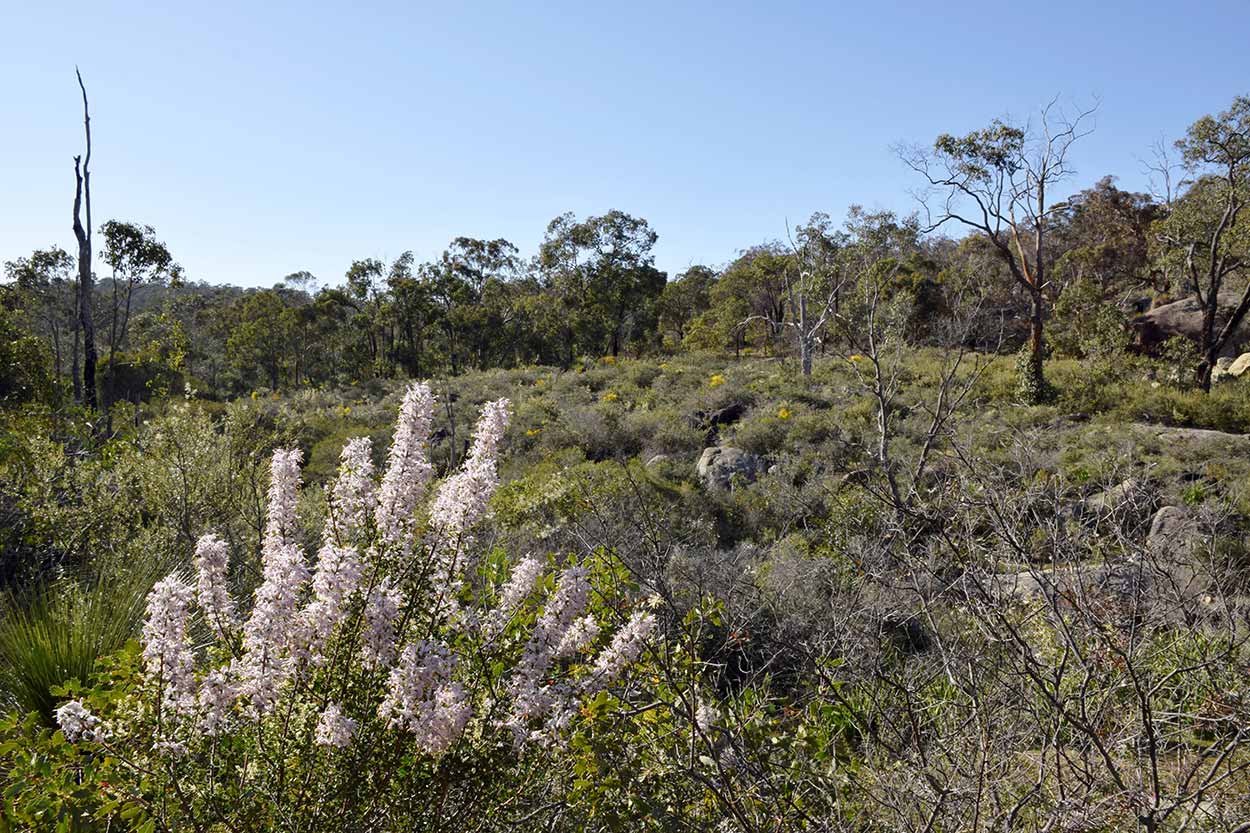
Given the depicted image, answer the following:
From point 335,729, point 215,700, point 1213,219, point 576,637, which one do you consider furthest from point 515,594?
point 1213,219

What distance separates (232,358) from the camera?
35.3 meters

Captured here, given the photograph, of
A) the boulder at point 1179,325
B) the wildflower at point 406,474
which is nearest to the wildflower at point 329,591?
the wildflower at point 406,474

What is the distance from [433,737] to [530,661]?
0.36 meters

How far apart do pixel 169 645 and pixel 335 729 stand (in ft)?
1.68

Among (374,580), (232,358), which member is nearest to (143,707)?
(374,580)

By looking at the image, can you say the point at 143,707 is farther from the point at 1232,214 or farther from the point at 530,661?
the point at 1232,214

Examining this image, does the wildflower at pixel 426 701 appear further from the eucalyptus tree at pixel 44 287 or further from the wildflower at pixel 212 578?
the eucalyptus tree at pixel 44 287

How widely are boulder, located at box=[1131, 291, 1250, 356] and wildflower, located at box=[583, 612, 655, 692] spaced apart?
77.0 ft

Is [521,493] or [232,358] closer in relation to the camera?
[521,493]

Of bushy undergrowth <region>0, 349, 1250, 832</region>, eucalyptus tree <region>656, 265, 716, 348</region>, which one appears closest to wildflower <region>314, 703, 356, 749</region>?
bushy undergrowth <region>0, 349, 1250, 832</region>

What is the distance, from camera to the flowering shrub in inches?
79.3

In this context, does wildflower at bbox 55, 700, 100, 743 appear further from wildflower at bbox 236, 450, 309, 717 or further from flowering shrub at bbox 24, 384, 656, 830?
wildflower at bbox 236, 450, 309, 717

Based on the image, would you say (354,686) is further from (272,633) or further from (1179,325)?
(1179,325)

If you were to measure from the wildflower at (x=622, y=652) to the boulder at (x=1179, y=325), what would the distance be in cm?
2346
